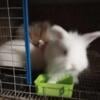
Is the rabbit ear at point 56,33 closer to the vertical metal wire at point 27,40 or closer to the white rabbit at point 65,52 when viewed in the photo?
the white rabbit at point 65,52

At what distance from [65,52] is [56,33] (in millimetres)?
147

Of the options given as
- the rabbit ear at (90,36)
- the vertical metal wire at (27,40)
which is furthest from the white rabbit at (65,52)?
the vertical metal wire at (27,40)

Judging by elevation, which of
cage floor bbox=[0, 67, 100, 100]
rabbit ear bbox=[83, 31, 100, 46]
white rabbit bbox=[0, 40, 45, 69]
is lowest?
cage floor bbox=[0, 67, 100, 100]

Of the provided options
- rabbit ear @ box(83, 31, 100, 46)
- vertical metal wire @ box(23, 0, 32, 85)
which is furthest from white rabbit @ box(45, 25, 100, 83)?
vertical metal wire @ box(23, 0, 32, 85)

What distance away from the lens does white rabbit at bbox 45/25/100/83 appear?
5.30 ft

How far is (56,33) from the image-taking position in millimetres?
1713

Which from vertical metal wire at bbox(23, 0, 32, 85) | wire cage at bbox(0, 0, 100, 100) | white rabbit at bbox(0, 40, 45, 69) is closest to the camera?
vertical metal wire at bbox(23, 0, 32, 85)

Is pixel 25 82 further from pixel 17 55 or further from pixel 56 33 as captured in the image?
pixel 56 33

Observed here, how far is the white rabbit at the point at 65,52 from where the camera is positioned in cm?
162

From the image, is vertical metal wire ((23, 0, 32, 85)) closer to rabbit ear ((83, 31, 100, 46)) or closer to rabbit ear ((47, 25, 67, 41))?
rabbit ear ((47, 25, 67, 41))

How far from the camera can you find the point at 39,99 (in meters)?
1.66

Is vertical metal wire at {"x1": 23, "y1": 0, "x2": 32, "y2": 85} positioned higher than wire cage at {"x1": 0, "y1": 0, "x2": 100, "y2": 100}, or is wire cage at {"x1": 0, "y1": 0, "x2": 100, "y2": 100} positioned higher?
vertical metal wire at {"x1": 23, "y1": 0, "x2": 32, "y2": 85}

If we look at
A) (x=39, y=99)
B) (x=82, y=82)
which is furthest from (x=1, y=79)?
(x=82, y=82)

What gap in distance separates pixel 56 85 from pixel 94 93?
25 cm
